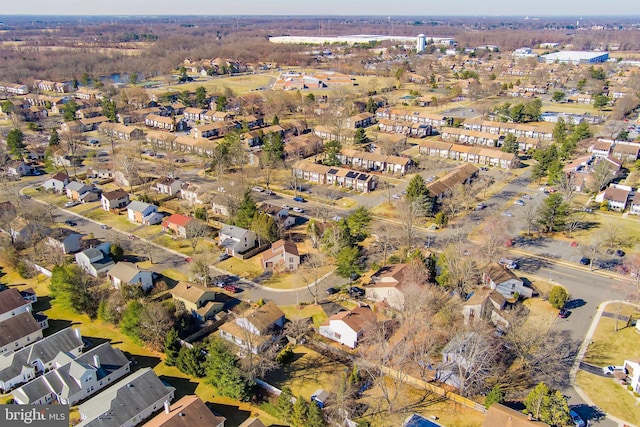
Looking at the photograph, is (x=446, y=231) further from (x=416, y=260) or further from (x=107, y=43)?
(x=107, y=43)

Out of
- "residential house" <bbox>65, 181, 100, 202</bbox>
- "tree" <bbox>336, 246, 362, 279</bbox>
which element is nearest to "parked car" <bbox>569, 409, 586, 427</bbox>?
"tree" <bbox>336, 246, 362, 279</bbox>

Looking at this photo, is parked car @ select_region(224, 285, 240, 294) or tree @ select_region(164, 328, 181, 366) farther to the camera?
parked car @ select_region(224, 285, 240, 294)

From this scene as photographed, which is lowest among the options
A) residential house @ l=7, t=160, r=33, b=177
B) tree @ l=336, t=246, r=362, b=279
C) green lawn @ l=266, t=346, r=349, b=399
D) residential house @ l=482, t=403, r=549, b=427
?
green lawn @ l=266, t=346, r=349, b=399

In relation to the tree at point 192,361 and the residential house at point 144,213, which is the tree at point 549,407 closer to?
the tree at point 192,361

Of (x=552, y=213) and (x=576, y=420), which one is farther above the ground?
(x=552, y=213)

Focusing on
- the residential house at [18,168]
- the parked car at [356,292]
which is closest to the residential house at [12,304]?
the parked car at [356,292]

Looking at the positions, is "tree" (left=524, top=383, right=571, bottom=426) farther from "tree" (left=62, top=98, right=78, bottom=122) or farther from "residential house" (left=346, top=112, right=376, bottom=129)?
"tree" (left=62, top=98, right=78, bottom=122)

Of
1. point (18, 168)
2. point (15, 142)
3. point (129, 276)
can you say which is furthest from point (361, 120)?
point (129, 276)

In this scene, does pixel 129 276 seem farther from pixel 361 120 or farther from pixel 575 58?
pixel 575 58
